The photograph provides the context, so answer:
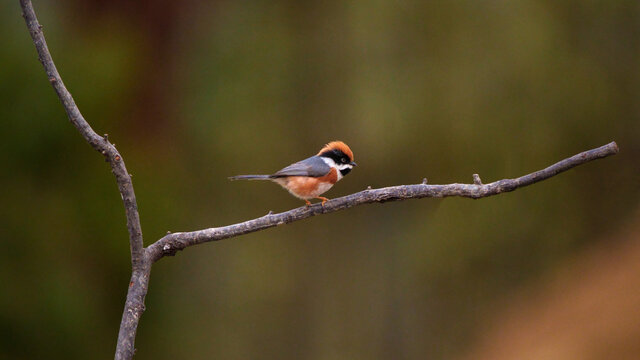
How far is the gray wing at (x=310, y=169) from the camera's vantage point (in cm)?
379

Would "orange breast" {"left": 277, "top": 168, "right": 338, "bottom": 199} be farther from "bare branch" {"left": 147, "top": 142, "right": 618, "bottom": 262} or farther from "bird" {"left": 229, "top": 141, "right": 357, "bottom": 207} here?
"bare branch" {"left": 147, "top": 142, "right": 618, "bottom": 262}

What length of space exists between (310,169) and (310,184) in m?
0.10

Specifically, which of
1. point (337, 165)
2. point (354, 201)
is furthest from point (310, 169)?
point (354, 201)

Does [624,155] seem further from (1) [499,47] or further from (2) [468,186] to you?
(2) [468,186]

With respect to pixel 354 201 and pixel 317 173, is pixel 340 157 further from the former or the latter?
pixel 354 201

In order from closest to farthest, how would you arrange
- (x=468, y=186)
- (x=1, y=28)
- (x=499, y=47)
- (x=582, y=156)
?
(x=582, y=156) → (x=468, y=186) → (x=1, y=28) → (x=499, y=47)

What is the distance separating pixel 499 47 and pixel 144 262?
4666 millimetres

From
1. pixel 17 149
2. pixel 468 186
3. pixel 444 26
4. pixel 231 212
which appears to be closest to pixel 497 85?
pixel 444 26

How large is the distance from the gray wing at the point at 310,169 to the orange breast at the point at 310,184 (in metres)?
0.03

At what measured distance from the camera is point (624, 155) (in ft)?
20.1

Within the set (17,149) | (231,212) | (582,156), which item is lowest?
(582,156)

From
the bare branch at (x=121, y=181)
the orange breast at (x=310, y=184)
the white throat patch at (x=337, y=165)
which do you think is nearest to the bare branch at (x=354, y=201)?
the bare branch at (x=121, y=181)

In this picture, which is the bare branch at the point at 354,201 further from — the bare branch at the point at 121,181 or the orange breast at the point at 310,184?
the orange breast at the point at 310,184

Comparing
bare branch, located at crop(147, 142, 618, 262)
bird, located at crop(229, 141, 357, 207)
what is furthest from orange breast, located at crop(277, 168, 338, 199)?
bare branch, located at crop(147, 142, 618, 262)
